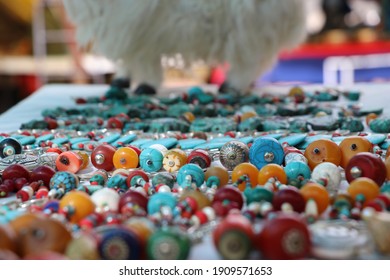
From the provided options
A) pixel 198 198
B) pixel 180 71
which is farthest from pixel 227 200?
pixel 180 71

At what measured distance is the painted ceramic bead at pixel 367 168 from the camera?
73 cm

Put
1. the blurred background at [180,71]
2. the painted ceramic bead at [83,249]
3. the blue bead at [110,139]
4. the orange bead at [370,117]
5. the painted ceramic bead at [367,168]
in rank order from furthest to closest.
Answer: the blurred background at [180,71] < the orange bead at [370,117] < the blue bead at [110,139] < the painted ceramic bead at [367,168] < the painted ceramic bead at [83,249]

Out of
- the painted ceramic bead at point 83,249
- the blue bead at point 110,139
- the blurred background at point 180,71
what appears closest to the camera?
the painted ceramic bead at point 83,249

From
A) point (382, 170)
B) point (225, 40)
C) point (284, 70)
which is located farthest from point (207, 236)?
point (284, 70)

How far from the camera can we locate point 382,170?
0.74m

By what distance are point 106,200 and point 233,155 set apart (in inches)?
10.6

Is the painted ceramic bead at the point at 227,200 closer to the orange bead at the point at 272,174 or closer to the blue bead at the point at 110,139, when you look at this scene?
the orange bead at the point at 272,174

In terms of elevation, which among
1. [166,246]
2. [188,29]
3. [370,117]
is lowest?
[166,246]

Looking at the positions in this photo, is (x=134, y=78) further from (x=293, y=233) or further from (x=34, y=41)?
(x=34, y=41)

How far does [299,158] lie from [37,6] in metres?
3.00

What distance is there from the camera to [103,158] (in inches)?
35.4

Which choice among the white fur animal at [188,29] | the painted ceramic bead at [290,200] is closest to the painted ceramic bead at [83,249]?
the painted ceramic bead at [290,200]

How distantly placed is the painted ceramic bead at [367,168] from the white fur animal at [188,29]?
1.03 meters

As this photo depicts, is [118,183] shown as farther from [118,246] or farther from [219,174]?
[118,246]
